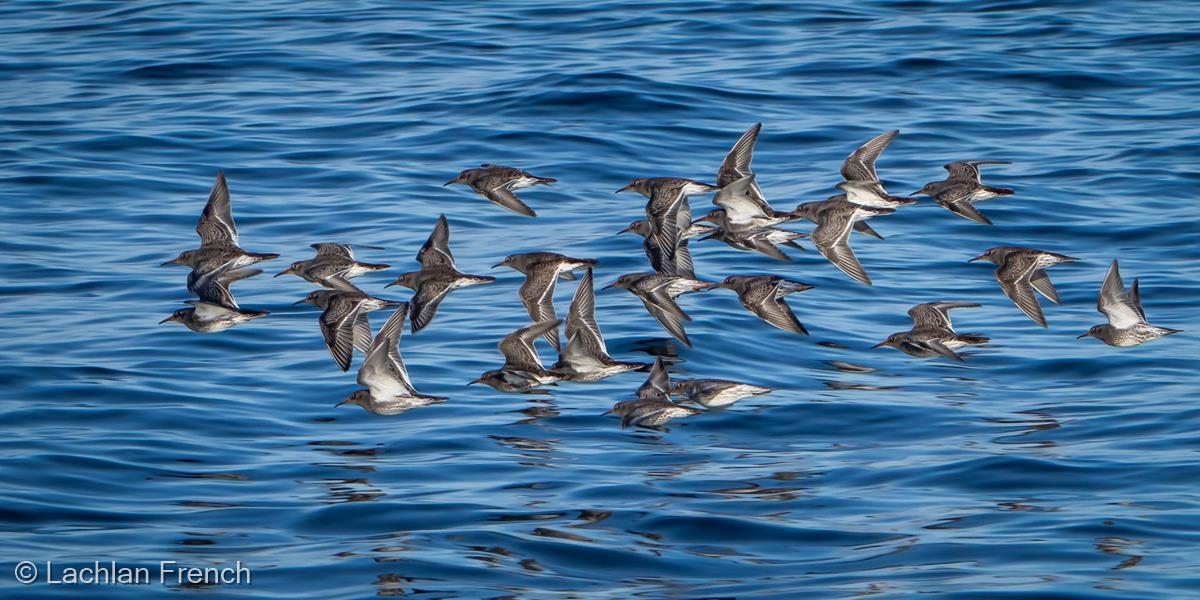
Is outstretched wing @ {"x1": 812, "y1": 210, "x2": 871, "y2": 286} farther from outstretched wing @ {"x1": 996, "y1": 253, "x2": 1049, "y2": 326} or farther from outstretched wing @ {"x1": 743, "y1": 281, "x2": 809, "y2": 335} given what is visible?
outstretched wing @ {"x1": 996, "y1": 253, "x2": 1049, "y2": 326}

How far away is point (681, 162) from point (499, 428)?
915 centimetres

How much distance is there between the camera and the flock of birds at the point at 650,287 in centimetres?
1318

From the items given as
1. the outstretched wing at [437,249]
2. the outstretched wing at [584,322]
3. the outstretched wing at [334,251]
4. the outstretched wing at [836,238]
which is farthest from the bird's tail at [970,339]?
the outstretched wing at [334,251]

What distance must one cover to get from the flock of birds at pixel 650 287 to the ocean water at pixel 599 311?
1.63 ft

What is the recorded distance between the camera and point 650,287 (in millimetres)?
14438

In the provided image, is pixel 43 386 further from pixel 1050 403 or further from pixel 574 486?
pixel 1050 403

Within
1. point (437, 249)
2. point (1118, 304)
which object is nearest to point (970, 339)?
point (1118, 304)

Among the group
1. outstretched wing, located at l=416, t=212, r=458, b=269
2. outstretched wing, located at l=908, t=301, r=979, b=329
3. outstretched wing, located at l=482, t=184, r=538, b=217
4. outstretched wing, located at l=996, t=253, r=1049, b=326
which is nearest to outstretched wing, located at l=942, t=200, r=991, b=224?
outstretched wing, located at l=996, t=253, r=1049, b=326

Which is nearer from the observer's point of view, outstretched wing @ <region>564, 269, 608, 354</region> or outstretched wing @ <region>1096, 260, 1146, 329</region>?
outstretched wing @ <region>564, 269, 608, 354</region>

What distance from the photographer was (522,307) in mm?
17016

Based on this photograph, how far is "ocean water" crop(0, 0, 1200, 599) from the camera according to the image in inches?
427

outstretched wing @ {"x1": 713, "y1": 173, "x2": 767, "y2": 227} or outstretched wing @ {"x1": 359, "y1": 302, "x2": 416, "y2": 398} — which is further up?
outstretched wing @ {"x1": 713, "y1": 173, "x2": 767, "y2": 227}

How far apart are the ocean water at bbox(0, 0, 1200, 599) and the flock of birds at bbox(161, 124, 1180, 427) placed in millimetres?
497

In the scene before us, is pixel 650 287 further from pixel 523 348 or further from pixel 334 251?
pixel 334 251
